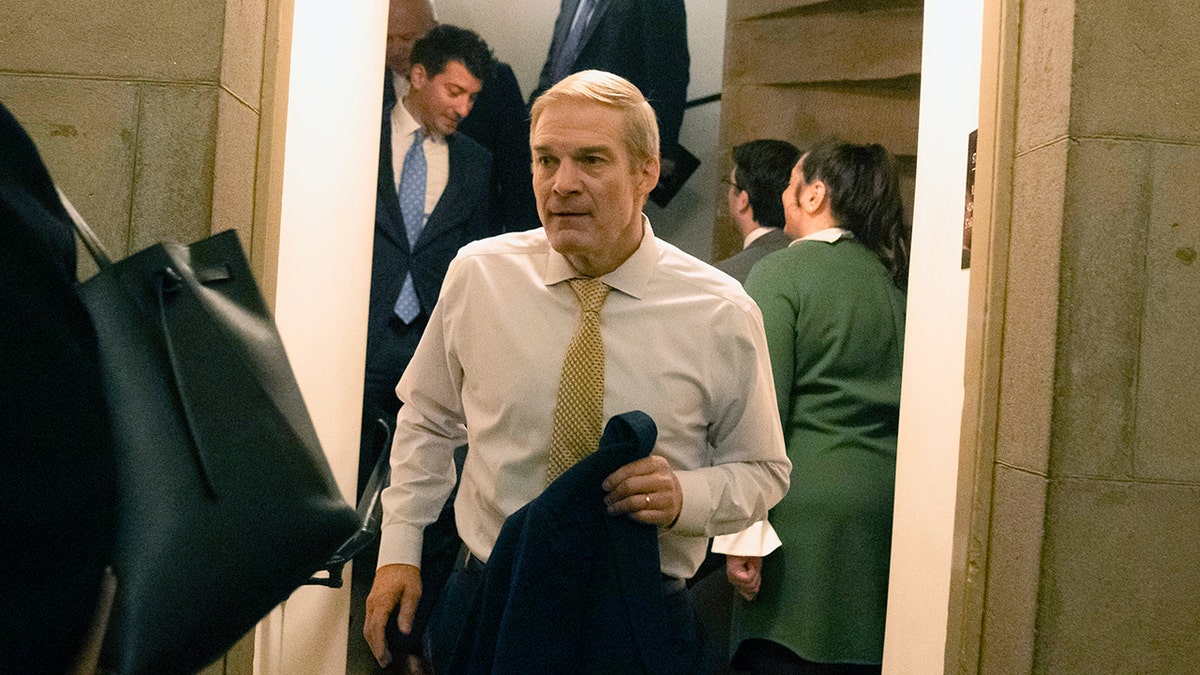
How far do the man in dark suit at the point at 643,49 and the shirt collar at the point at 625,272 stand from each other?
115 cm

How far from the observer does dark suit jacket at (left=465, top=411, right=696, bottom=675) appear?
51.9 inches

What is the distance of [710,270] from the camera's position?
5.76 ft

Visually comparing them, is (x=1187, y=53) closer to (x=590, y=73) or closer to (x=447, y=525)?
(x=590, y=73)

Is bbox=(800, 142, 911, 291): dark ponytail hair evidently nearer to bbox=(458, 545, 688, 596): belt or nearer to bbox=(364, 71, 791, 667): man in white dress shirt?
bbox=(364, 71, 791, 667): man in white dress shirt

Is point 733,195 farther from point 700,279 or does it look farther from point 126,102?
point 126,102

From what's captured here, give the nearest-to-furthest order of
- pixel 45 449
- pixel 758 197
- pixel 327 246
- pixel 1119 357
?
pixel 45 449 → pixel 1119 357 → pixel 327 246 → pixel 758 197

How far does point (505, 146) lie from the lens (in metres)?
2.80

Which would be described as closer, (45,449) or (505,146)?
(45,449)

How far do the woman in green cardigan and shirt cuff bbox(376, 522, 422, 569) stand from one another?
3.56ft

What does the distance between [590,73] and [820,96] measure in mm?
1308

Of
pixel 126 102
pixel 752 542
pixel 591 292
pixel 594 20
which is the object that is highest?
pixel 594 20

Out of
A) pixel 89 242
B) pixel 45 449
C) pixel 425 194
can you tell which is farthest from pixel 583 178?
pixel 425 194

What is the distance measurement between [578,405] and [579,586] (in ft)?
1.11

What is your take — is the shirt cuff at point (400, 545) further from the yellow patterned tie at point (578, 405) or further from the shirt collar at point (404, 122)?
the shirt collar at point (404, 122)
